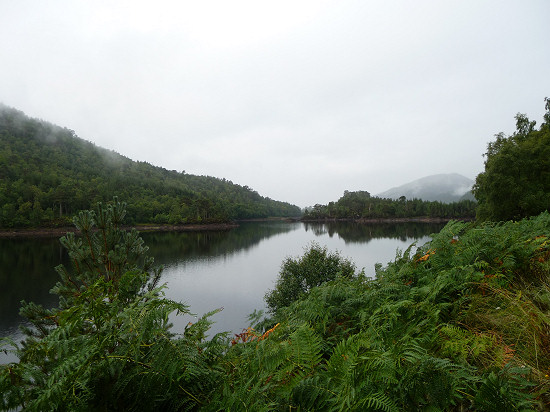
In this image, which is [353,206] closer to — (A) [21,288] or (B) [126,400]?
(A) [21,288]

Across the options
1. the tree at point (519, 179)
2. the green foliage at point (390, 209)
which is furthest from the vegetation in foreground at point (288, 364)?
the green foliage at point (390, 209)

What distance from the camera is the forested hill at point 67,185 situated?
87.3 m

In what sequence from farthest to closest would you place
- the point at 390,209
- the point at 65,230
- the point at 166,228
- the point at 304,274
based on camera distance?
the point at 390,209
the point at 166,228
the point at 65,230
the point at 304,274

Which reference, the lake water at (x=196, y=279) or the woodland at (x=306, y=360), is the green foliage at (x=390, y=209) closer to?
the lake water at (x=196, y=279)

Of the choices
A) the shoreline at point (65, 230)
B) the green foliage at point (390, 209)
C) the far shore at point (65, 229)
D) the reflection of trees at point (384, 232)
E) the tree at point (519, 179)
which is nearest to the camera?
the tree at point (519, 179)

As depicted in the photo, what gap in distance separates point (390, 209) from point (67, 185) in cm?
14583

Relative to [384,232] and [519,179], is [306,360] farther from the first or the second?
[384,232]

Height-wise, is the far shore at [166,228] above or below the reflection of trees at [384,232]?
above

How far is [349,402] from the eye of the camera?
1380mm

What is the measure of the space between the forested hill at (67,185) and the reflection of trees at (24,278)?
42972 mm

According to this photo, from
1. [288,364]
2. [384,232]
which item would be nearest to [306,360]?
[288,364]

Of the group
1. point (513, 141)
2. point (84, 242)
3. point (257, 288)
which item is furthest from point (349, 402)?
point (513, 141)

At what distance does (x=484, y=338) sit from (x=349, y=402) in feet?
5.19

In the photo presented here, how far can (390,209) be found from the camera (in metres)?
145
